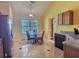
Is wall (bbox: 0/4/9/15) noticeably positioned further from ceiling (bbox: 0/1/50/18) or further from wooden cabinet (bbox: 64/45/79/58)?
wooden cabinet (bbox: 64/45/79/58)

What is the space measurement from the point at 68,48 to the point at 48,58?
955mm

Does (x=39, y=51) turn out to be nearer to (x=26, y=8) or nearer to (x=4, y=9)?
(x=26, y=8)

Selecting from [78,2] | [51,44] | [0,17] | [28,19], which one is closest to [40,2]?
[28,19]

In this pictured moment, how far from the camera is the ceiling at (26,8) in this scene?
9.40 ft

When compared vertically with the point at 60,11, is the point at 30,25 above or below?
below

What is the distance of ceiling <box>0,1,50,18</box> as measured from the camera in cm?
287

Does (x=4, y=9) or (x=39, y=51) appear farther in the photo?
(x=39, y=51)

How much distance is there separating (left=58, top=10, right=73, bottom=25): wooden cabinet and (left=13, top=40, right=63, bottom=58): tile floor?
1.54ft

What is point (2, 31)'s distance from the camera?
10.9 ft

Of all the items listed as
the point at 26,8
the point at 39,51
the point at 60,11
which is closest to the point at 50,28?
the point at 60,11

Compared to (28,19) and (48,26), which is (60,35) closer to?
(48,26)

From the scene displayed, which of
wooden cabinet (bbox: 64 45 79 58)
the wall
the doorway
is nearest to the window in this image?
the doorway

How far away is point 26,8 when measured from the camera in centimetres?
309

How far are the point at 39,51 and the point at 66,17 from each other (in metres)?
1.04
